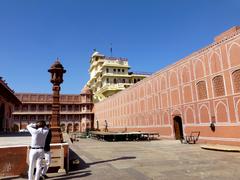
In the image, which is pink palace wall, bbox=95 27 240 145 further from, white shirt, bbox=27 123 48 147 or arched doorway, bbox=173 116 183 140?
white shirt, bbox=27 123 48 147

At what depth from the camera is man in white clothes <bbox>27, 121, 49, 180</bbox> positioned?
5758 mm

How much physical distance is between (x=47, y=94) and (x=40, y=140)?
171ft

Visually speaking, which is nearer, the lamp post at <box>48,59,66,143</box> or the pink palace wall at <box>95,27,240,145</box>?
the lamp post at <box>48,59,66,143</box>

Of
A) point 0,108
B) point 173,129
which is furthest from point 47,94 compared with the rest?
point 173,129

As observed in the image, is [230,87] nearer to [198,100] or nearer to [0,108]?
[198,100]

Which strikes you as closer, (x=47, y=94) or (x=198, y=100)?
(x=198, y=100)

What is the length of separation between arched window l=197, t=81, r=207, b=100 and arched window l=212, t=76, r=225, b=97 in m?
1.07

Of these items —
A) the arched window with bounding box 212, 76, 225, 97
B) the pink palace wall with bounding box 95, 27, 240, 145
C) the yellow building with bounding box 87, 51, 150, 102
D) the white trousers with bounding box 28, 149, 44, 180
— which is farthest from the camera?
the yellow building with bounding box 87, 51, 150, 102

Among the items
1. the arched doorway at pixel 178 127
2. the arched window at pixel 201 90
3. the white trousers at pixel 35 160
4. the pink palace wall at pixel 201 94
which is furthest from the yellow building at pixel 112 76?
the white trousers at pixel 35 160

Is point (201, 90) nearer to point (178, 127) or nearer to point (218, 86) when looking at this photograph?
point (218, 86)

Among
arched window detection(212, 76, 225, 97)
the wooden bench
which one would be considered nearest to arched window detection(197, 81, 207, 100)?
arched window detection(212, 76, 225, 97)

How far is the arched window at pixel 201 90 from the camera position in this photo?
1723 centimetres

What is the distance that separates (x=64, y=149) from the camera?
7.61 meters


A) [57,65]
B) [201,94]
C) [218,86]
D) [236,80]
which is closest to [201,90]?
[201,94]
